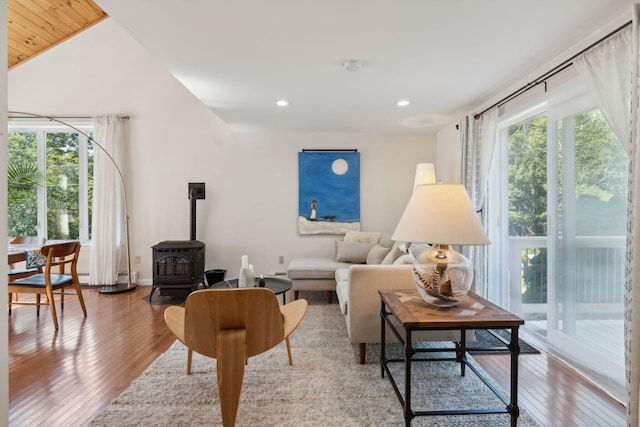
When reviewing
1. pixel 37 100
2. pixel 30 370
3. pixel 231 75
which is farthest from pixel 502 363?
pixel 37 100

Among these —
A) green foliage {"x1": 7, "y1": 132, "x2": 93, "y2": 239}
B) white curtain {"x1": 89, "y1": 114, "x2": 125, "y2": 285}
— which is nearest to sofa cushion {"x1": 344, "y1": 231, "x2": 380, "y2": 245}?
white curtain {"x1": 89, "y1": 114, "x2": 125, "y2": 285}

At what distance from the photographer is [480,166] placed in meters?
3.20

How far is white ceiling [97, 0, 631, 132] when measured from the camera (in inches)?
67.9

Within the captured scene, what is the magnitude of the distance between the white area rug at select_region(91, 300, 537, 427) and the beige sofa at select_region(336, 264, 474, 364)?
0.19m

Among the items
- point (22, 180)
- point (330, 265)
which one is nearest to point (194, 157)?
point (22, 180)

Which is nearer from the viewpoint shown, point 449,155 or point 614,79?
point 614,79

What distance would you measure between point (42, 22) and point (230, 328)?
506 centimetres

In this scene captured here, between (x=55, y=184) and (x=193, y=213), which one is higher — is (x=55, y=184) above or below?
above

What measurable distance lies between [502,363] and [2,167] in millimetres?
3189

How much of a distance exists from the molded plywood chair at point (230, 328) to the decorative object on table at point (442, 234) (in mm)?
809

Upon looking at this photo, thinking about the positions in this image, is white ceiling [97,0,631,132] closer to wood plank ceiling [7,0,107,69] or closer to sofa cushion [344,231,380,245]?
sofa cushion [344,231,380,245]

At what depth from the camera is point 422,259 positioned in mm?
1724

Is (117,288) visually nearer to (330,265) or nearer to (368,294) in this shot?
(330,265)

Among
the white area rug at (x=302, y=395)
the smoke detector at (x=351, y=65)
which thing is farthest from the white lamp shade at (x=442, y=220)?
the smoke detector at (x=351, y=65)
